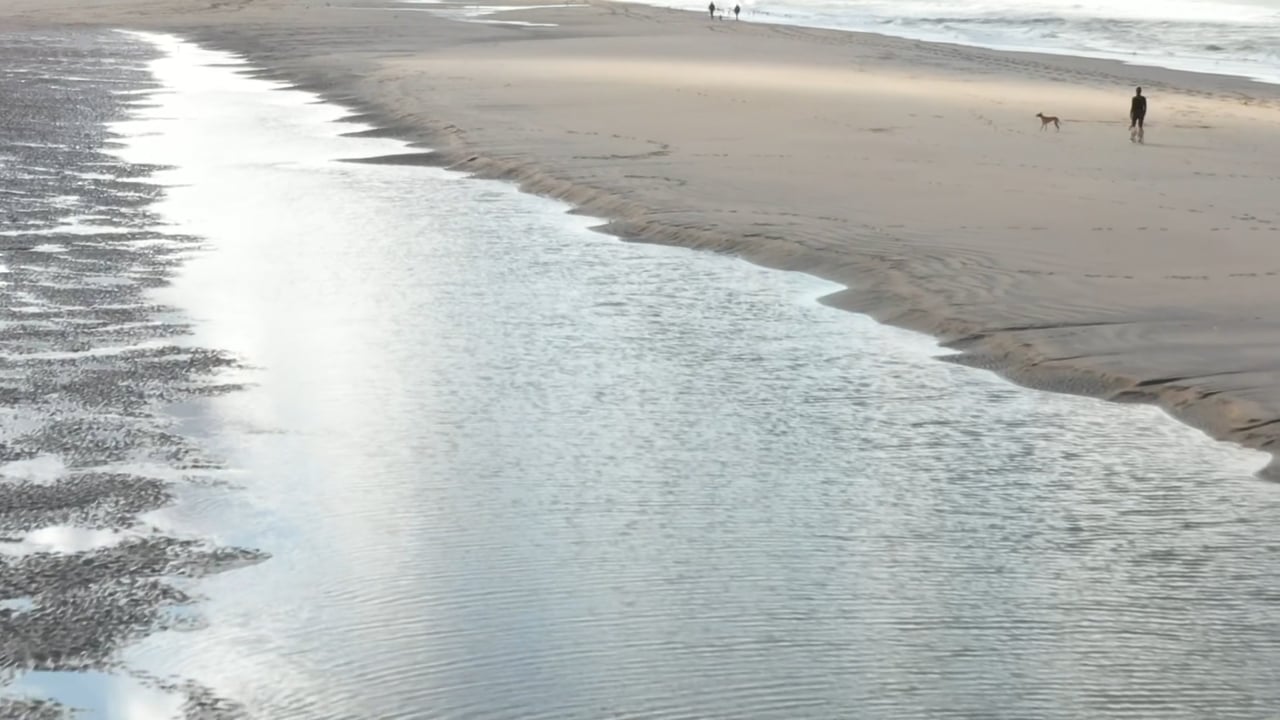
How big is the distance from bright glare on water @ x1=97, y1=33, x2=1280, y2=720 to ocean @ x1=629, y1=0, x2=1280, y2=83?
102 ft

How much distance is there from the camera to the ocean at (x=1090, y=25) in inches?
1841

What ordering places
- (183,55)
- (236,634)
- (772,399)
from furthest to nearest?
(183,55) → (772,399) → (236,634)

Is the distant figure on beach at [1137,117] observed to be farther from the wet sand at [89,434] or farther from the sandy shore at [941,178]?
the wet sand at [89,434]

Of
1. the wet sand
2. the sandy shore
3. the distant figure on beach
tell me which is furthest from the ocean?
the wet sand

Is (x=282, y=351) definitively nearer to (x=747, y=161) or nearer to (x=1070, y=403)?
(x=1070, y=403)

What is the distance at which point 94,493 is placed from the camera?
644 cm

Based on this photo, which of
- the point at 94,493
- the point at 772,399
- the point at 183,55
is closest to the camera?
the point at 94,493

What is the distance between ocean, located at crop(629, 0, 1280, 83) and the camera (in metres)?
46.8

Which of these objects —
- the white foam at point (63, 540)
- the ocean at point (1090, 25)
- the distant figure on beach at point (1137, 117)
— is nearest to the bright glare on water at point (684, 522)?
the white foam at point (63, 540)

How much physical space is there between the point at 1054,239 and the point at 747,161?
4.68 m

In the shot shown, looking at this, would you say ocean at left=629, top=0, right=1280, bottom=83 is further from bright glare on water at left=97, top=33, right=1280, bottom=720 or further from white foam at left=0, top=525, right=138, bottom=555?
white foam at left=0, top=525, right=138, bottom=555

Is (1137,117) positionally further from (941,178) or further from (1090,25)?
(1090,25)

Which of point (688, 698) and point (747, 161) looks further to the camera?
point (747, 161)

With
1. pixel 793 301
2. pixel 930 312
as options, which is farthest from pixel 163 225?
pixel 930 312
